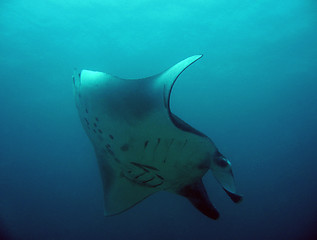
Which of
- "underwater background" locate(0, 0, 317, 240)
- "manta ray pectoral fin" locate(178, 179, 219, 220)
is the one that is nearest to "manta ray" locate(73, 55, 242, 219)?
"manta ray pectoral fin" locate(178, 179, 219, 220)

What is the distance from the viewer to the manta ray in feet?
5.46

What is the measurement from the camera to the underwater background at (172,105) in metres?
7.45

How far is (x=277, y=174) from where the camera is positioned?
14.9 m

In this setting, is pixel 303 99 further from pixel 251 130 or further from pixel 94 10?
pixel 94 10

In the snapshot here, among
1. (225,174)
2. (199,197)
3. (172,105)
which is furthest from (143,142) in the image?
(172,105)

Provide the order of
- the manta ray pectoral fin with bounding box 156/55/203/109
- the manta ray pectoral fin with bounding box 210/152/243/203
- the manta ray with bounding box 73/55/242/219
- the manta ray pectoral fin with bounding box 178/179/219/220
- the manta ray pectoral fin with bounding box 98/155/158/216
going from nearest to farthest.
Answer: the manta ray pectoral fin with bounding box 156/55/203/109 → the manta ray with bounding box 73/55/242/219 → the manta ray pectoral fin with bounding box 210/152/243/203 → the manta ray pectoral fin with bounding box 178/179/219/220 → the manta ray pectoral fin with bounding box 98/155/158/216

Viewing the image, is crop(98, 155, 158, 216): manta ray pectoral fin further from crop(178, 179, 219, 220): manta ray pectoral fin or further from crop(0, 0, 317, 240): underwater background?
crop(0, 0, 317, 240): underwater background

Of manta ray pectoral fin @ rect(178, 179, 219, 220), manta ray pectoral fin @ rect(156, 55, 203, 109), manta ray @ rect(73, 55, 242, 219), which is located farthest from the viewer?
manta ray pectoral fin @ rect(178, 179, 219, 220)

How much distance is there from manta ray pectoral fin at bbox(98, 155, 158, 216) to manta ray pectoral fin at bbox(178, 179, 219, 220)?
0.37m

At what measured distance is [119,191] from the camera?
8.23ft

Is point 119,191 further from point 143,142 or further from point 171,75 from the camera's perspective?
point 171,75

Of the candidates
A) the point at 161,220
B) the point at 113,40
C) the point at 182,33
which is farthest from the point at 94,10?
the point at 161,220

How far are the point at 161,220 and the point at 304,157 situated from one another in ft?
37.4

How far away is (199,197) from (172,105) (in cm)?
948
